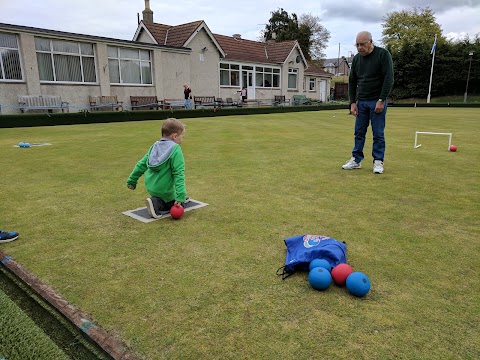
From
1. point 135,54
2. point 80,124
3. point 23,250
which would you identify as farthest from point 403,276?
point 135,54

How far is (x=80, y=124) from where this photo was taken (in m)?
16.3

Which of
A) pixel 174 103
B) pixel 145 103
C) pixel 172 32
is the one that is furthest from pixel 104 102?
pixel 172 32

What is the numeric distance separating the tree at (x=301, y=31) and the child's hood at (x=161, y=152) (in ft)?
172

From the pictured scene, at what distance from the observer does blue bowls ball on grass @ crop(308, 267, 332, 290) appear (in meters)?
2.33

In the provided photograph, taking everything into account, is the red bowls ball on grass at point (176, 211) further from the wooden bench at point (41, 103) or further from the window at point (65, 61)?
the window at point (65, 61)

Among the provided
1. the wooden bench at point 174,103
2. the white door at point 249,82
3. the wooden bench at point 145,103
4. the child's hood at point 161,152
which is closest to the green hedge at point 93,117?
the wooden bench at point 145,103

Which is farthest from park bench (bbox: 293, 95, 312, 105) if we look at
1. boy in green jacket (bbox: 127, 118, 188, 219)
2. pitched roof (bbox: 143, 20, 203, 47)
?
boy in green jacket (bbox: 127, 118, 188, 219)

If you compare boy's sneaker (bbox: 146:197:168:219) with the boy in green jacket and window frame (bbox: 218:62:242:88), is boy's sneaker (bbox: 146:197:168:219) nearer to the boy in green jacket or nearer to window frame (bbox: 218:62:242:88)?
the boy in green jacket

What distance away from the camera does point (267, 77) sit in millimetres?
33938

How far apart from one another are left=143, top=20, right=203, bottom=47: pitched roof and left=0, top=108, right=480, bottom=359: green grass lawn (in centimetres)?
2266

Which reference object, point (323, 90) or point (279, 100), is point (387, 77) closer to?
point (279, 100)

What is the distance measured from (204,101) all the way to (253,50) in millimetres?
10109

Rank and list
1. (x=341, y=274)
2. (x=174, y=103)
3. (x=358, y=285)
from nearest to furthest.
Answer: (x=358, y=285), (x=341, y=274), (x=174, y=103)

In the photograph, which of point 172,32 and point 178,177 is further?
point 172,32
